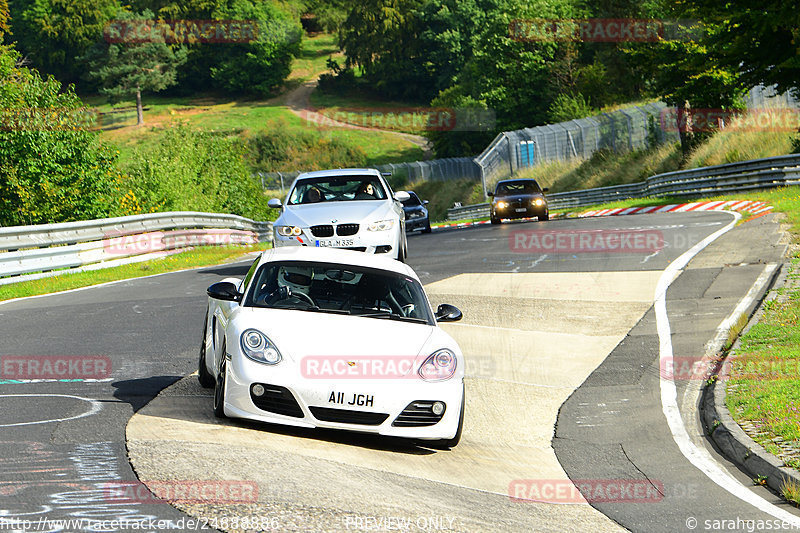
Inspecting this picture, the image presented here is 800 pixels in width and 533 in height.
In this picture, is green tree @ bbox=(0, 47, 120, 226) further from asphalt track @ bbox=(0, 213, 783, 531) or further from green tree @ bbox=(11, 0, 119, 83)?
green tree @ bbox=(11, 0, 119, 83)

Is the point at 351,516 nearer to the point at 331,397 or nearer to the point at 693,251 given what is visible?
the point at 331,397

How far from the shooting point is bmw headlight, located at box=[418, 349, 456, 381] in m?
7.65

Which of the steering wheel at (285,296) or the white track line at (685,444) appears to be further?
the steering wheel at (285,296)

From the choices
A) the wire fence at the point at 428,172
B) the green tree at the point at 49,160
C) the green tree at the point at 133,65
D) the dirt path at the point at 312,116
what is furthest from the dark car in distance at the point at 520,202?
the green tree at the point at 133,65

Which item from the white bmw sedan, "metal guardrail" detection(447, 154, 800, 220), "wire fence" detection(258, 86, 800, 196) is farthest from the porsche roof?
"wire fence" detection(258, 86, 800, 196)

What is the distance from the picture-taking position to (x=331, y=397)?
7.30 m

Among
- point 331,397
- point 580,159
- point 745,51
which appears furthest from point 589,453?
point 580,159

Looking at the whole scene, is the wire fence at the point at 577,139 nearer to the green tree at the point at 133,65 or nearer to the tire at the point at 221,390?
the tire at the point at 221,390

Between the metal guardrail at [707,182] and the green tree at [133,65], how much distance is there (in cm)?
8931

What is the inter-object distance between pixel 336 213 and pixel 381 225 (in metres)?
0.71

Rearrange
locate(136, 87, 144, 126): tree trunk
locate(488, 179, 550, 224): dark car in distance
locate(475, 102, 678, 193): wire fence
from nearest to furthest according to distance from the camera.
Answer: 1. locate(488, 179, 550, 224): dark car in distance
2. locate(475, 102, 678, 193): wire fence
3. locate(136, 87, 144, 126): tree trunk

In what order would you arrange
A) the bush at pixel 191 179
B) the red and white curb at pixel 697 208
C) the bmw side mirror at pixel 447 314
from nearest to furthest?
the bmw side mirror at pixel 447 314 → the red and white curb at pixel 697 208 → the bush at pixel 191 179

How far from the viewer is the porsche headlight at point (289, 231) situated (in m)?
15.3

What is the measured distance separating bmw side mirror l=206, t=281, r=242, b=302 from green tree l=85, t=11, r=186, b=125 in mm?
120368
